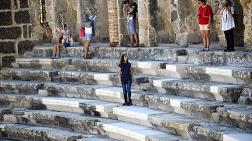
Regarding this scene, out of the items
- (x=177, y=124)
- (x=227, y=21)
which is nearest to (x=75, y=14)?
(x=227, y=21)

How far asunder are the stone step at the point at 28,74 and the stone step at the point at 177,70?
485cm

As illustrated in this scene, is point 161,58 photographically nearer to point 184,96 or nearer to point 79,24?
point 184,96

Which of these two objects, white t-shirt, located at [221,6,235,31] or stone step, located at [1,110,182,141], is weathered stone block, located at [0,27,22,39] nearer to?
stone step, located at [1,110,182,141]

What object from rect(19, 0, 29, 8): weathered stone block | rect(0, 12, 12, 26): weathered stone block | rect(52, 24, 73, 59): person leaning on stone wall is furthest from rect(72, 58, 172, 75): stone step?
rect(19, 0, 29, 8): weathered stone block

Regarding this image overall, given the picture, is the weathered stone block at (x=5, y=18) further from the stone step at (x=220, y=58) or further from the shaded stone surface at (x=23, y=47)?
the stone step at (x=220, y=58)

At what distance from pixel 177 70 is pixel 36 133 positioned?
13.3 ft

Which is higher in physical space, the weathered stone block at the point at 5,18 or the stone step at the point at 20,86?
the weathered stone block at the point at 5,18

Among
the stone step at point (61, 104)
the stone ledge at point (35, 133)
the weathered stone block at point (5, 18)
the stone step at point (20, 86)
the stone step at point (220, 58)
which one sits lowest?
the stone ledge at point (35, 133)

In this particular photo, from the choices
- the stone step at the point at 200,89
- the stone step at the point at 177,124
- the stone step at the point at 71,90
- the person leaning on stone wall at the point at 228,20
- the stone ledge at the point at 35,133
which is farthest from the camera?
the stone step at the point at 71,90

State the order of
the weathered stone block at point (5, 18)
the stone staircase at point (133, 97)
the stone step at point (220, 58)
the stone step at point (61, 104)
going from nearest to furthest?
the stone staircase at point (133, 97)
the stone step at point (220, 58)
the stone step at point (61, 104)
the weathered stone block at point (5, 18)

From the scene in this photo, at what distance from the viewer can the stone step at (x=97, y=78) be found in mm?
15821

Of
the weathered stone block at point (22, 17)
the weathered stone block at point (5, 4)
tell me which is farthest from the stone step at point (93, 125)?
the weathered stone block at point (5, 4)

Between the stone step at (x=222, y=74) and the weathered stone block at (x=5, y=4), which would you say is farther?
the weathered stone block at (x=5, y=4)

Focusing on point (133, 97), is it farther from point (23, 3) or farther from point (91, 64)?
point (23, 3)
